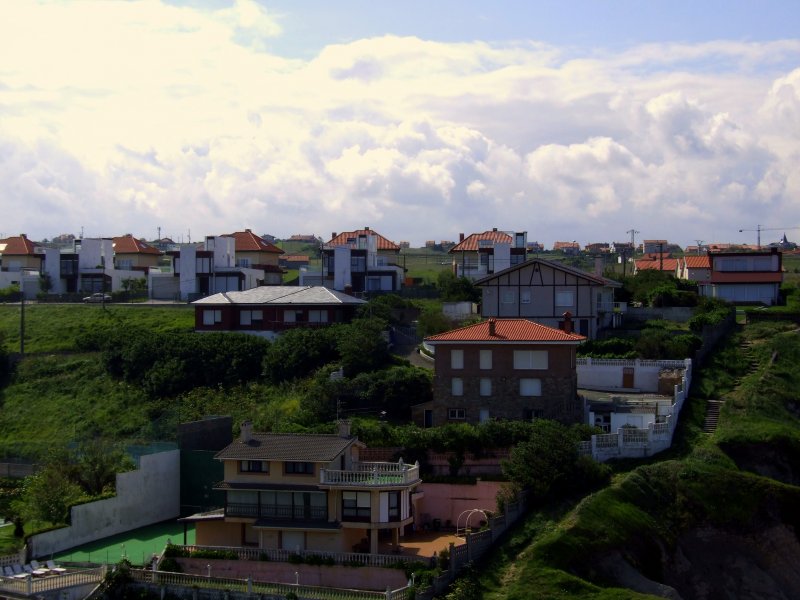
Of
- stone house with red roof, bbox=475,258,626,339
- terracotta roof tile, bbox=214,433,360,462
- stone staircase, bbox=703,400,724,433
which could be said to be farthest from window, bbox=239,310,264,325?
stone staircase, bbox=703,400,724,433

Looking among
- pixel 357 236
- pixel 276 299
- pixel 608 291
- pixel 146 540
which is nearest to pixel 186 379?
pixel 276 299

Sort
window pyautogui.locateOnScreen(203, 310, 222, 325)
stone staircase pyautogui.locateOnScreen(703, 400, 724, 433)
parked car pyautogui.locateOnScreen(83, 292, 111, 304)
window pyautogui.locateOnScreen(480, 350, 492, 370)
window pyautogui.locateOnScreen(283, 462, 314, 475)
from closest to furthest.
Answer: window pyautogui.locateOnScreen(283, 462, 314, 475)
stone staircase pyautogui.locateOnScreen(703, 400, 724, 433)
window pyautogui.locateOnScreen(480, 350, 492, 370)
window pyautogui.locateOnScreen(203, 310, 222, 325)
parked car pyautogui.locateOnScreen(83, 292, 111, 304)

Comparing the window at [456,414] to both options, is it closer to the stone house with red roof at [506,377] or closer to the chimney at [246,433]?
the stone house with red roof at [506,377]

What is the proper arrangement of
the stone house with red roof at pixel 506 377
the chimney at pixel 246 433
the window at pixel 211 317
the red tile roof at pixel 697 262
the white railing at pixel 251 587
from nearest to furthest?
the white railing at pixel 251 587, the chimney at pixel 246 433, the stone house with red roof at pixel 506 377, the window at pixel 211 317, the red tile roof at pixel 697 262

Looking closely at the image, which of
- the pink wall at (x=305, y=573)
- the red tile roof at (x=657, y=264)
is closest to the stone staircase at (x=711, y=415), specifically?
the pink wall at (x=305, y=573)

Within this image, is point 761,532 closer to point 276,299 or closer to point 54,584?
point 54,584

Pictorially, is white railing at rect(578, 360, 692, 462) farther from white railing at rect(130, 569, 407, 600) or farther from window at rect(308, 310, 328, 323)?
window at rect(308, 310, 328, 323)
